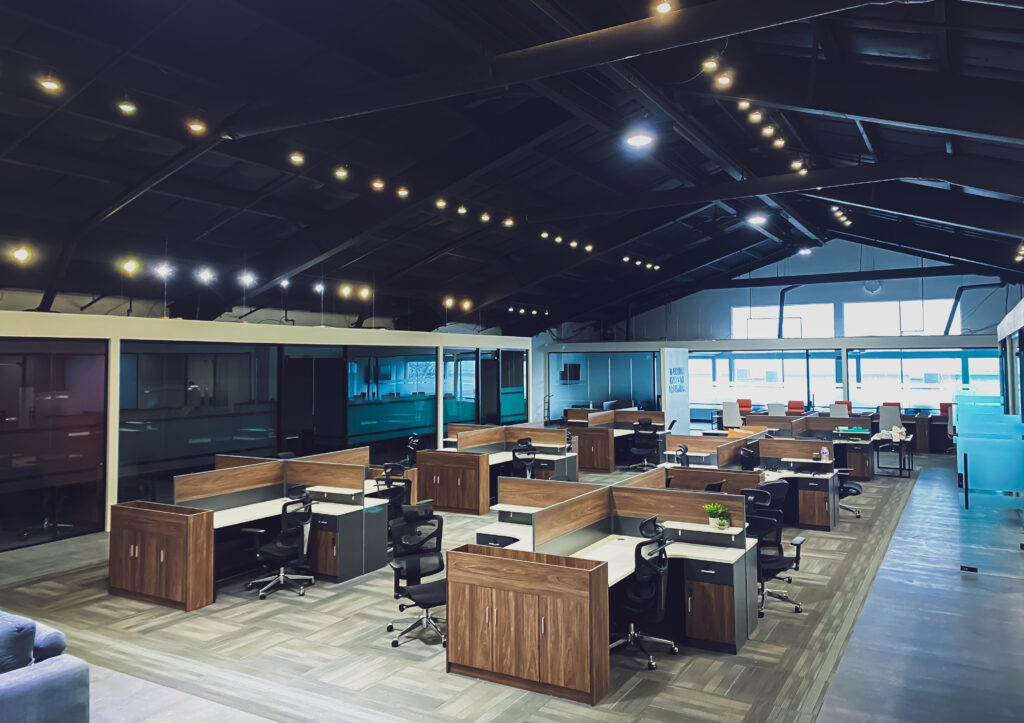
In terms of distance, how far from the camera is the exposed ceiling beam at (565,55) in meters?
4.31

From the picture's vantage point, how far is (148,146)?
728cm

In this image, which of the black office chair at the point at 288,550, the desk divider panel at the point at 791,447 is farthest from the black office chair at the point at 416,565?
the desk divider panel at the point at 791,447

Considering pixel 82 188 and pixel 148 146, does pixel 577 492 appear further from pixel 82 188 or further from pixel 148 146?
pixel 82 188

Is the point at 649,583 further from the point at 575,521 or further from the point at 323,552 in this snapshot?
the point at 323,552

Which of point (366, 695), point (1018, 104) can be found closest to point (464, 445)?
point (366, 695)

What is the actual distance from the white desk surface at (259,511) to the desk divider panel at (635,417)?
828cm

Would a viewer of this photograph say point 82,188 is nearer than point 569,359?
Yes

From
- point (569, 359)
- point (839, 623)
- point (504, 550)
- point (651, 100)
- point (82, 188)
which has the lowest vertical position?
point (839, 623)

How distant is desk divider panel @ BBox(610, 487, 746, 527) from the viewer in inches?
214

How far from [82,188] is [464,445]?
248 inches

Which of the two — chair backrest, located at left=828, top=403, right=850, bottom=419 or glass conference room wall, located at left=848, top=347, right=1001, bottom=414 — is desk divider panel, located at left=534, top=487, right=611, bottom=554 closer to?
chair backrest, located at left=828, top=403, right=850, bottom=419

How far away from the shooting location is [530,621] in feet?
13.9

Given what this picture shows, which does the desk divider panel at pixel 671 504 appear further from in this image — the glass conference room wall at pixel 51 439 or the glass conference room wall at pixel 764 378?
the glass conference room wall at pixel 764 378

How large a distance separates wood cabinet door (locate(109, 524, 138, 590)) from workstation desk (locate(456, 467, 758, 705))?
10.9 ft
